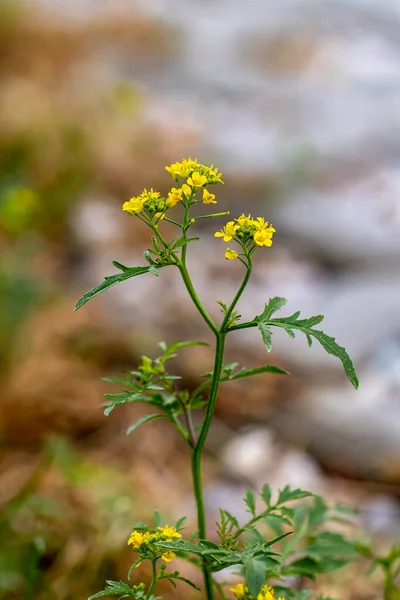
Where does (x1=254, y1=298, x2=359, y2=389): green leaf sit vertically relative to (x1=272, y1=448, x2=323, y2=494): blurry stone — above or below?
below

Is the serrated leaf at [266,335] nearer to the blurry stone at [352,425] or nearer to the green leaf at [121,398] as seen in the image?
the green leaf at [121,398]

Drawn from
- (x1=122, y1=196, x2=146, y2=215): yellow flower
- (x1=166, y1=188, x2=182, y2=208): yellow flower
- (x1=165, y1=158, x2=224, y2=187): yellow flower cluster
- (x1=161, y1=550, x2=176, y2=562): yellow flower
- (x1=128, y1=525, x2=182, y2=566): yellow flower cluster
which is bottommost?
(x1=161, y1=550, x2=176, y2=562): yellow flower

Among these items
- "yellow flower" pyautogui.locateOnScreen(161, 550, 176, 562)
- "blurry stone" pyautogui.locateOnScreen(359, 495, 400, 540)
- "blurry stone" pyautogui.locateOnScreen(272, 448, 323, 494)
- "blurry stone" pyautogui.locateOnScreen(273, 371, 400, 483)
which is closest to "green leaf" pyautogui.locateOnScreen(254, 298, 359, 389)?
"yellow flower" pyautogui.locateOnScreen(161, 550, 176, 562)

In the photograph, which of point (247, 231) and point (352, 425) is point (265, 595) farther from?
point (352, 425)

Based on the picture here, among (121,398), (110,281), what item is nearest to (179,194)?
(110,281)

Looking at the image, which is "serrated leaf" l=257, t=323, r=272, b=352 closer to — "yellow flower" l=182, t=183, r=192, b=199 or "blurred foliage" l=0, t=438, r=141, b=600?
"yellow flower" l=182, t=183, r=192, b=199

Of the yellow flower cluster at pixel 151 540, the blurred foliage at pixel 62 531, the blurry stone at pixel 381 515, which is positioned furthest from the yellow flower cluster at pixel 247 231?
the blurry stone at pixel 381 515
